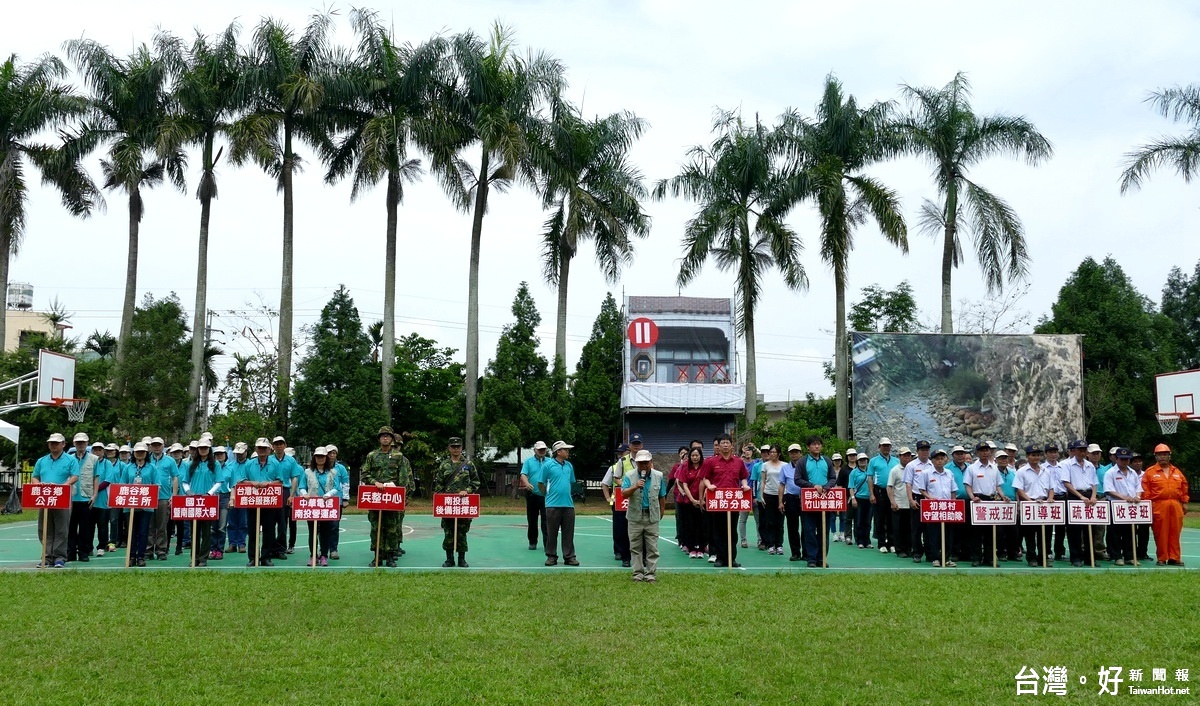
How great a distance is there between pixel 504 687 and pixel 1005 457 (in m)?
11.1

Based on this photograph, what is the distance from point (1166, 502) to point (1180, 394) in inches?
579

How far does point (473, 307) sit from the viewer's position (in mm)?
34250

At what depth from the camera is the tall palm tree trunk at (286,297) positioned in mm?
34494

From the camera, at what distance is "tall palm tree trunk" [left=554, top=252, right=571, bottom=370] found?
1436 inches

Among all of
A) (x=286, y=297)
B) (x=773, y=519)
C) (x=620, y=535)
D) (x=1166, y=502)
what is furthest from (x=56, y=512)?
(x=286, y=297)

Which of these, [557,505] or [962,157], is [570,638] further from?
[962,157]

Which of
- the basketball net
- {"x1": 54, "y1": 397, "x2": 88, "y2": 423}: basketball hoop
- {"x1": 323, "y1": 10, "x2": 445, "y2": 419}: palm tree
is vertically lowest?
the basketball net

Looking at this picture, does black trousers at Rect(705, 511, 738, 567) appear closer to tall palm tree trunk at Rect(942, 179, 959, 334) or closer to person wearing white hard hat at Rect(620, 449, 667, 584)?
person wearing white hard hat at Rect(620, 449, 667, 584)

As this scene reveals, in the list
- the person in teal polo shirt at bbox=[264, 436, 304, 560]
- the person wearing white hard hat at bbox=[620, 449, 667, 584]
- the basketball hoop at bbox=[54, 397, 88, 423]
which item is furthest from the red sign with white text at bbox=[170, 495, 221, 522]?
the basketball hoop at bbox=[54, 397, 88, 423]

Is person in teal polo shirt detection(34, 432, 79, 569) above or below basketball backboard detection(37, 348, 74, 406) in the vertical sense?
below

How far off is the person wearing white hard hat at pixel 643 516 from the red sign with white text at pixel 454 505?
8.81ft

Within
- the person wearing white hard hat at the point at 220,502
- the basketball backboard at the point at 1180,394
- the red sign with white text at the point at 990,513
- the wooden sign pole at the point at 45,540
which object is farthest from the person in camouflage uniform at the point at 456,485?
the basketball backboard at the point at 1180,394

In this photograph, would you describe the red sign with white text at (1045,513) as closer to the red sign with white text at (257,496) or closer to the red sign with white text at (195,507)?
the red sign with white text at (257,496)

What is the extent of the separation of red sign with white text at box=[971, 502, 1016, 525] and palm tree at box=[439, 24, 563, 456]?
2183 cm
